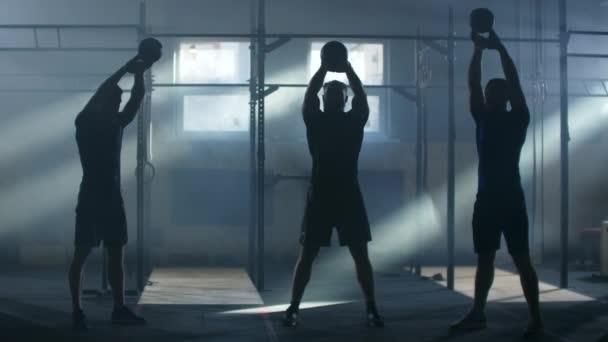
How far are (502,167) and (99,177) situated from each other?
6.74ft

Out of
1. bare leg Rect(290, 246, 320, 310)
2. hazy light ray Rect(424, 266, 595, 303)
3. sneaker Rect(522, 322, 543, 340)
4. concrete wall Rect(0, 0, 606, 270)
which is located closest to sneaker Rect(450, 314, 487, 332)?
sneaker Rect(522, 322, 543, 340)

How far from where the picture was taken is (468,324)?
5051 mm

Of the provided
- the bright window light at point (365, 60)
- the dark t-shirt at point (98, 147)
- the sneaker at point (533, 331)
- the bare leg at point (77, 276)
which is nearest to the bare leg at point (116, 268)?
the bare leg at point (77, 276)

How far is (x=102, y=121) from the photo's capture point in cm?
508

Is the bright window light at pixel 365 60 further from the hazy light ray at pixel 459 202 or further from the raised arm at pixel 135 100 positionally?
→ the raised arm at pixel 135 100

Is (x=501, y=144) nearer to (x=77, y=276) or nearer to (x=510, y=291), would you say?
(x=77, y=276)

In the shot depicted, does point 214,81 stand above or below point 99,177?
above

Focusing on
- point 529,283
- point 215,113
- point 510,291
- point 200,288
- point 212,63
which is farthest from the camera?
point 215,113

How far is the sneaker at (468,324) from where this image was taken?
502 cm

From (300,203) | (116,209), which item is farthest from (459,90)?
(116,209)

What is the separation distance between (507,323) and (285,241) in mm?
4744

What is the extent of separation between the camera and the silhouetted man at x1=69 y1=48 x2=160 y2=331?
5.08 meters

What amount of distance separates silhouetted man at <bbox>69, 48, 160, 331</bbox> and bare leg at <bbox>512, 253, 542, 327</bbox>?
205cm

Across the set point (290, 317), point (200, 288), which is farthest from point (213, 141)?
point (290, 317)
